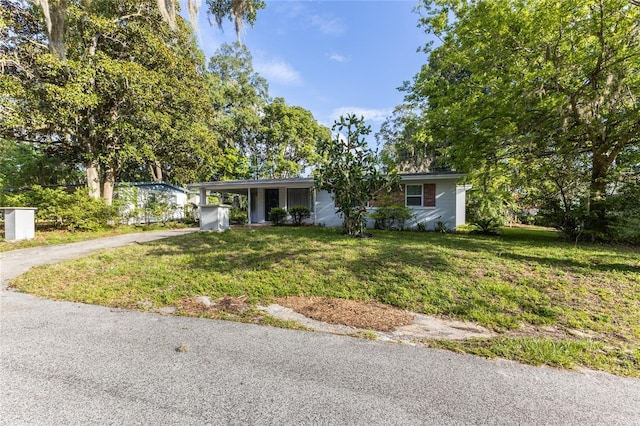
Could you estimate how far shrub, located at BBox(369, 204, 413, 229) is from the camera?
1252cm

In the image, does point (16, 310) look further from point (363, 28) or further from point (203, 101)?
point (203, 101)

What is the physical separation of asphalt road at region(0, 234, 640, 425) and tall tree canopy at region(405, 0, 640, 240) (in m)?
8.14

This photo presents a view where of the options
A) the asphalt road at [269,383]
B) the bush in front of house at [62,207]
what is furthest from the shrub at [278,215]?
the asphalt road at [269,383]

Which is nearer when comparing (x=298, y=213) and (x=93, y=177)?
(x=93, y=177)

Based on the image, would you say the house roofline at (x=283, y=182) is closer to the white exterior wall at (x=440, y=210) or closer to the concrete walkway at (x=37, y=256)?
the white exterior wall at (x=440, y=210)

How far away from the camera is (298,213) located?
14.4 meters

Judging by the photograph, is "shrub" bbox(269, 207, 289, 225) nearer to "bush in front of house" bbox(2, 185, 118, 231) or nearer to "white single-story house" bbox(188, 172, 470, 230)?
"white single-story house" bbox(188, 172, 470, 230)

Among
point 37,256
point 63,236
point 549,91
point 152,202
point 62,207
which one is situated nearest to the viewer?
point 37,256

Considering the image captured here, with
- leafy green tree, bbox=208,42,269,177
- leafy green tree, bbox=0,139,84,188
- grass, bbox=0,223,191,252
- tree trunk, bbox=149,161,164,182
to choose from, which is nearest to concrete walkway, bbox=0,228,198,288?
grass, bbox=0,223,191,252

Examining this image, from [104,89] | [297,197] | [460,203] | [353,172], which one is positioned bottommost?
[460,203]

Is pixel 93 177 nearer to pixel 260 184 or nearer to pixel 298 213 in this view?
pixel 260 184

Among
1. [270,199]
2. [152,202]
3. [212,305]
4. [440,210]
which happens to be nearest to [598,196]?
[440,210]

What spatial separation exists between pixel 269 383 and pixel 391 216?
11.0 m

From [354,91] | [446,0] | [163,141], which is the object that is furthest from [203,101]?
[446,0]
